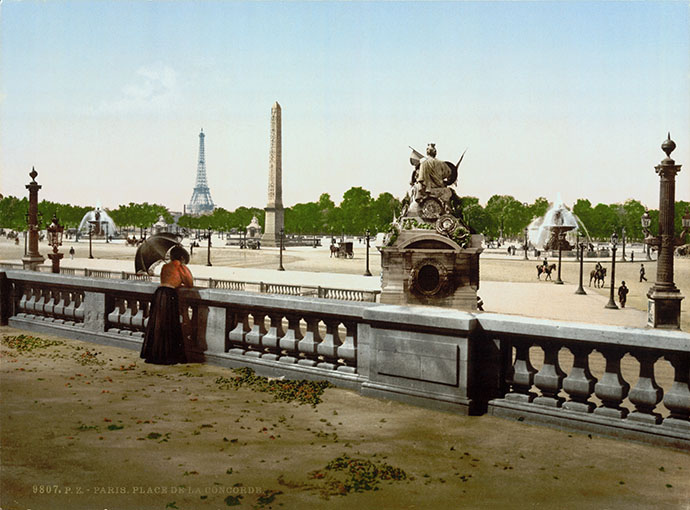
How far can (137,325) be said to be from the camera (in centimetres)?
1127

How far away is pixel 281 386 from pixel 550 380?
344 centimetres

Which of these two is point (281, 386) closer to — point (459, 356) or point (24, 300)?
point (459, 356)

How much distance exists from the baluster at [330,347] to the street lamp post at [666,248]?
1822 centimetres

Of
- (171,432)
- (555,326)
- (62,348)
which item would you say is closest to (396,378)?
(555,326)

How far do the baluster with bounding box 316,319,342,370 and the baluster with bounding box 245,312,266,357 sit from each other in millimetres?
1086

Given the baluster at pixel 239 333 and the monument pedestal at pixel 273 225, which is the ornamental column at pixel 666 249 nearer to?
the baluster at pixel 239 333

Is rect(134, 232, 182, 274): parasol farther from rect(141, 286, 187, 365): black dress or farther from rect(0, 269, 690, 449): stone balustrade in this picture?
rect(141, 286, 187, 365): black dress

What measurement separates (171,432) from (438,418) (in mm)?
2897

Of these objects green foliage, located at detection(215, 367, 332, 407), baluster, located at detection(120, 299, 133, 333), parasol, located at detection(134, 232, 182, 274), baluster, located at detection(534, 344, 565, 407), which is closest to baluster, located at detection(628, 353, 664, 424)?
baluster, located at detection(534, 344, 565, 407)

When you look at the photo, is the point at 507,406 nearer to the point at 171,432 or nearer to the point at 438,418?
the point at 438,418

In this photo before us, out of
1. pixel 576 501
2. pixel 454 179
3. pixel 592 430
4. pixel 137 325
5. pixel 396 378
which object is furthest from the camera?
pixel 454 179

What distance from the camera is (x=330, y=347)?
8.89 metres

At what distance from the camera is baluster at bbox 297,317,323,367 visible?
356 inches

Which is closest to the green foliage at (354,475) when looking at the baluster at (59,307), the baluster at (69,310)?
the baluster at (69,310)
